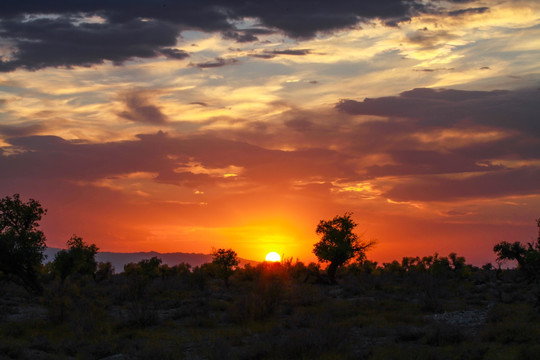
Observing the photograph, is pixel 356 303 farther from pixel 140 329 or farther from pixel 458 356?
pixel 458 356

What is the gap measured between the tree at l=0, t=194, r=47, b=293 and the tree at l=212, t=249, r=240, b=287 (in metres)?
17.6

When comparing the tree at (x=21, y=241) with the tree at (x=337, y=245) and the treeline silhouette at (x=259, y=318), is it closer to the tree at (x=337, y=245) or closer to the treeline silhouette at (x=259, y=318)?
the treeline silhouette at (x=259, y=318)

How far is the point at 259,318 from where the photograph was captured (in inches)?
1057

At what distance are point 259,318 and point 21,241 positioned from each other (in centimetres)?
2057

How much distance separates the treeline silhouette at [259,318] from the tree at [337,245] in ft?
0.65

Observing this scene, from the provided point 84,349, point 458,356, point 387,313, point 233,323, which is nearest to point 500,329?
point 458,356

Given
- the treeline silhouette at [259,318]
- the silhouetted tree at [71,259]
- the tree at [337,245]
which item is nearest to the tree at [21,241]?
the treeline silhouette at [259,318]

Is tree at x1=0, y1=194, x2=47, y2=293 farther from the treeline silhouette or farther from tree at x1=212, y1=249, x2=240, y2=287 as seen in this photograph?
tree at x1=212, y1=249, x2=240, y2=287

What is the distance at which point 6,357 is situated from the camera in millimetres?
17422

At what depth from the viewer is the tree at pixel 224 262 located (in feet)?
172

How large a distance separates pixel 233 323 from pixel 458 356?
1296cm

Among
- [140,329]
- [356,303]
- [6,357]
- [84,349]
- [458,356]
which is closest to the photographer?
[458,356]

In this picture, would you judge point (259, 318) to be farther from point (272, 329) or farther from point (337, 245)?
point (337, 245)

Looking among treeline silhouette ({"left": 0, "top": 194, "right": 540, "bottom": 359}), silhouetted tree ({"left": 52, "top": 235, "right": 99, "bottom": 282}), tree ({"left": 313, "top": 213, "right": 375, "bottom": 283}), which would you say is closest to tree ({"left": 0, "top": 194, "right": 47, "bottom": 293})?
treeline silhouette ({"left": 0, "top": 194, "right": 540, "bottom": 359})
